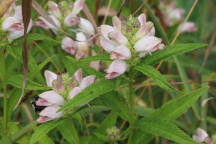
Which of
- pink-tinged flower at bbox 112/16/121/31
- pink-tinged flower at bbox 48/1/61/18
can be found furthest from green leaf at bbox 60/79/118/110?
pink-tinged flower at bbox 48/1/61/18

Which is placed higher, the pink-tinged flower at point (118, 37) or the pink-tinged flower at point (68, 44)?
the pink-tinged flower at point (118, 37)

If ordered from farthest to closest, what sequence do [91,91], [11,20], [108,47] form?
[11,20]
[108,47]
[91,91]

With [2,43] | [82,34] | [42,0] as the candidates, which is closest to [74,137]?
[2,43]

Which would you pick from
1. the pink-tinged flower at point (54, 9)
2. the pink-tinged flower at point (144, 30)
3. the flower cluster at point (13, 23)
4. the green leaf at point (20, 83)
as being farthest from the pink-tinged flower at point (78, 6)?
the pink-tinged flower at point (144, 30)

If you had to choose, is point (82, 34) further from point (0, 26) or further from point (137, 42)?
point (137, 42)

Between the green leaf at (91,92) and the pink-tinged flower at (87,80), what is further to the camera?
the pink-tinged flower at (87,80)

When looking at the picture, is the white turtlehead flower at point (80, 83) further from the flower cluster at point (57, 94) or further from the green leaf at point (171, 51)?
the green leaf at point (171, 51)

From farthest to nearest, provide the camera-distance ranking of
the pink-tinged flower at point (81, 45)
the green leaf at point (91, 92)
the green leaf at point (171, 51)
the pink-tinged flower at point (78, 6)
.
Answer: the pink-tinged flower at point (81, 45)
the pink-tinged flower at point (78, 6)
the green leaf at point (171, 51)
the green leaf at point (91, 92)

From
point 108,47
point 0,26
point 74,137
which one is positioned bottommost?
point 74,137
